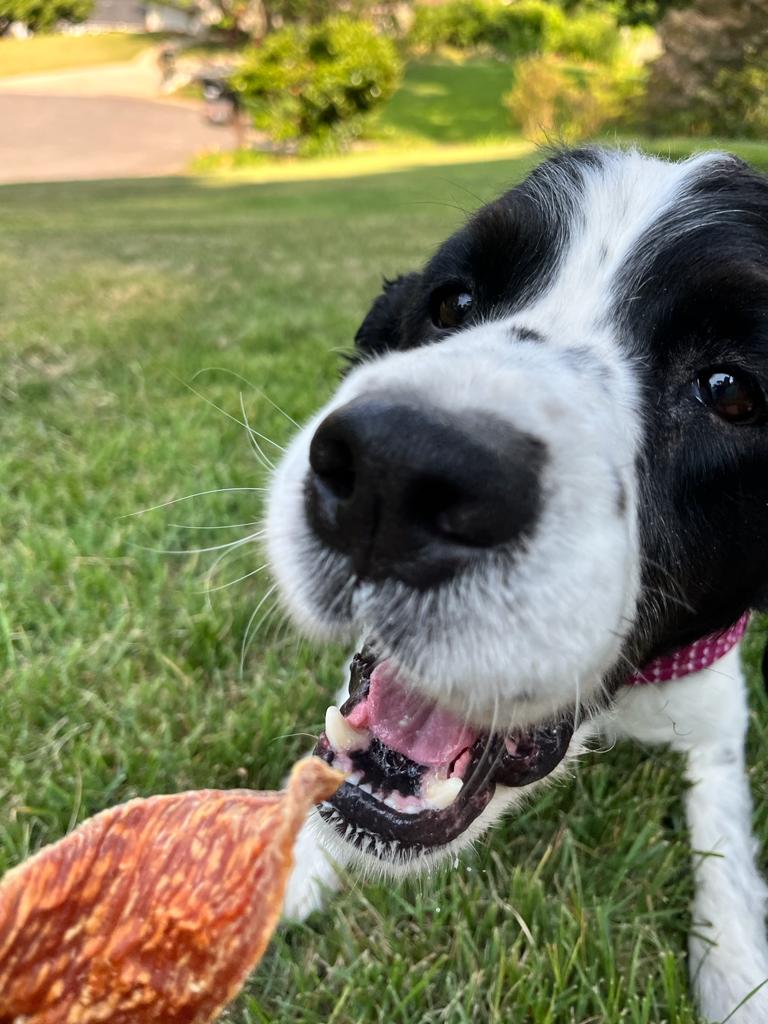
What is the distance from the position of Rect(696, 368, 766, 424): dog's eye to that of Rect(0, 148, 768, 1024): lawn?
93 centimetres

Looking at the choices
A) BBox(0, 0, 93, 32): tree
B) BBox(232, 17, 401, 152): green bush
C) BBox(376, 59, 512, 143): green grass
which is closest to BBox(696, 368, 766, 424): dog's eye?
BBox(232, 17, 401, 152): green bush

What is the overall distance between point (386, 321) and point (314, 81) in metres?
25.3

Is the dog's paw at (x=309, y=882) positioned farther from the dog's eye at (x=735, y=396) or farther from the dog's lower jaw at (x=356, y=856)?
the dog's eye at (x=735, y=396)

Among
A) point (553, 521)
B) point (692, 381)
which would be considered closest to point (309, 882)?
point (553, 521)

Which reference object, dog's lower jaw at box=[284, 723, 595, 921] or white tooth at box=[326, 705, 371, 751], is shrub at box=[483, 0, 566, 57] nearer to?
dog's lower jaw at box=[284, 723, 595, 921]

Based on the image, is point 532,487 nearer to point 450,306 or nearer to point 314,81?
point 450,306

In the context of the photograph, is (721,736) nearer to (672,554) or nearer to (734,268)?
(672,554)

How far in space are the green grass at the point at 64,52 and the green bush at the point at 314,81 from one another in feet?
48.6

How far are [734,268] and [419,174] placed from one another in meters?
18.7

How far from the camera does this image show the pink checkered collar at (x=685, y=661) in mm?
1942

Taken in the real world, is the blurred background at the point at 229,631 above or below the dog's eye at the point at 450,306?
below

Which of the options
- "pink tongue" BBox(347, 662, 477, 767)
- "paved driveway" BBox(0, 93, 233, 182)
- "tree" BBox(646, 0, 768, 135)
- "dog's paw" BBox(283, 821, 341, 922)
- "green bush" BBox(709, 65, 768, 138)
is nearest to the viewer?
"pink tongue" BBox(347, 662, 477, 767)

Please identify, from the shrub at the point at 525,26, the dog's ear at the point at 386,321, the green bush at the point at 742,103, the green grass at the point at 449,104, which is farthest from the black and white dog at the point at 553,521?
the shrub at the point at 525,26

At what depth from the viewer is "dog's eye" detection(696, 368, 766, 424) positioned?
61.3 inches
